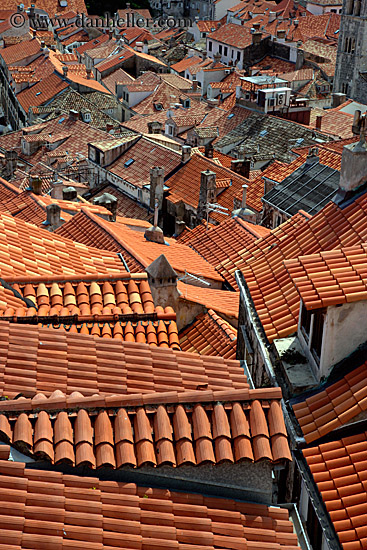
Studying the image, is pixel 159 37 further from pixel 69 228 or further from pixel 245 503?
pixel 245 503

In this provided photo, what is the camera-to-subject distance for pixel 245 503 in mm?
11258

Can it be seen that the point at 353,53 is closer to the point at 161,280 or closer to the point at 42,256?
the point at 42,256

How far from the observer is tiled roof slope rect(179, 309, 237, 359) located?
924 inches

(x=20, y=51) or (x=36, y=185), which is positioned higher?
(x=36, y=185)

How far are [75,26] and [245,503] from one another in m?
125

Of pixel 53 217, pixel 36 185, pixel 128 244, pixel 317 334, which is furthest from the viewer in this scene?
pixel 36 185

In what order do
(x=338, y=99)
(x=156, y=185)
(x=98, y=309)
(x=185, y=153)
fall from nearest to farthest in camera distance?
(x=98, y=309) → (x=156, y=185) → (x=185, y=153) → (x=338, y=99)

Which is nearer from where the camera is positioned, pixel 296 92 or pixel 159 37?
pixel 296 92

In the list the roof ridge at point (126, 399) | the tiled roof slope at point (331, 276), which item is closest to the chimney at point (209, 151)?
the tiled roof slope at point (331, 276)

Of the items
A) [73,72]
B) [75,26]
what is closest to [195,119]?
[73,72]

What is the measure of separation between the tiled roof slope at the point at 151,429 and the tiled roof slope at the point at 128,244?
15.1 meters

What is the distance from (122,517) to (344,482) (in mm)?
4368

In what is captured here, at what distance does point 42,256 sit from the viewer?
21.2 metres

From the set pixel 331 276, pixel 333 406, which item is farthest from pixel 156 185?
pixel 333 406
